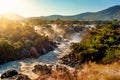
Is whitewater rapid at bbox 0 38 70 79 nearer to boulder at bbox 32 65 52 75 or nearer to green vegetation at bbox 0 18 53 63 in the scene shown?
boulder at bbox 32 65 52 75

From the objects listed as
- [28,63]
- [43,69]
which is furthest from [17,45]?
[43,69]

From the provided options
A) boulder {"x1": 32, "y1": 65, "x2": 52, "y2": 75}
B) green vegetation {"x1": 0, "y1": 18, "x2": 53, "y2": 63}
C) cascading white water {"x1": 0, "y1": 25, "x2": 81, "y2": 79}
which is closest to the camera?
boulder {"x1": 32, "y1": 65, "x2": 52, "y2": 75}

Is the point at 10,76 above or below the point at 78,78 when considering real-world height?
below

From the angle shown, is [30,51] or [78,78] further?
[30,51]

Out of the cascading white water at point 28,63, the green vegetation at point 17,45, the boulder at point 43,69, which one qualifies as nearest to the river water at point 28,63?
the cascading white water at point 28,63

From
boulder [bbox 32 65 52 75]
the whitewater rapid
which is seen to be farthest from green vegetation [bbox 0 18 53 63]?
boulder [bbox 32 65 52 75]

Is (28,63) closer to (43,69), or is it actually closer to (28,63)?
(28,63)

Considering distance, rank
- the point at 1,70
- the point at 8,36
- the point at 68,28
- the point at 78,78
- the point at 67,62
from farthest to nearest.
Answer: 1. the point at 68,28
2. the point at 8,36
3. the point at 67,62
4. the point at 1,70
5. the point at 78,78

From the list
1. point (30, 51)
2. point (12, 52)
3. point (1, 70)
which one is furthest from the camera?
point (30, 51)

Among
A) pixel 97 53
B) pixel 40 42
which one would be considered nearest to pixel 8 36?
pixel 40 42

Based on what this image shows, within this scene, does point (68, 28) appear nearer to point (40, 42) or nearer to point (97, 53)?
point (40, 42)

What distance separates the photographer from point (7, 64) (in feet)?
137

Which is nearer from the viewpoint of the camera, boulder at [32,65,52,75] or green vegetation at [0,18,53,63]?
boulder at [32,65,52,75]

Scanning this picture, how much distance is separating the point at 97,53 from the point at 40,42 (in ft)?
67.5
